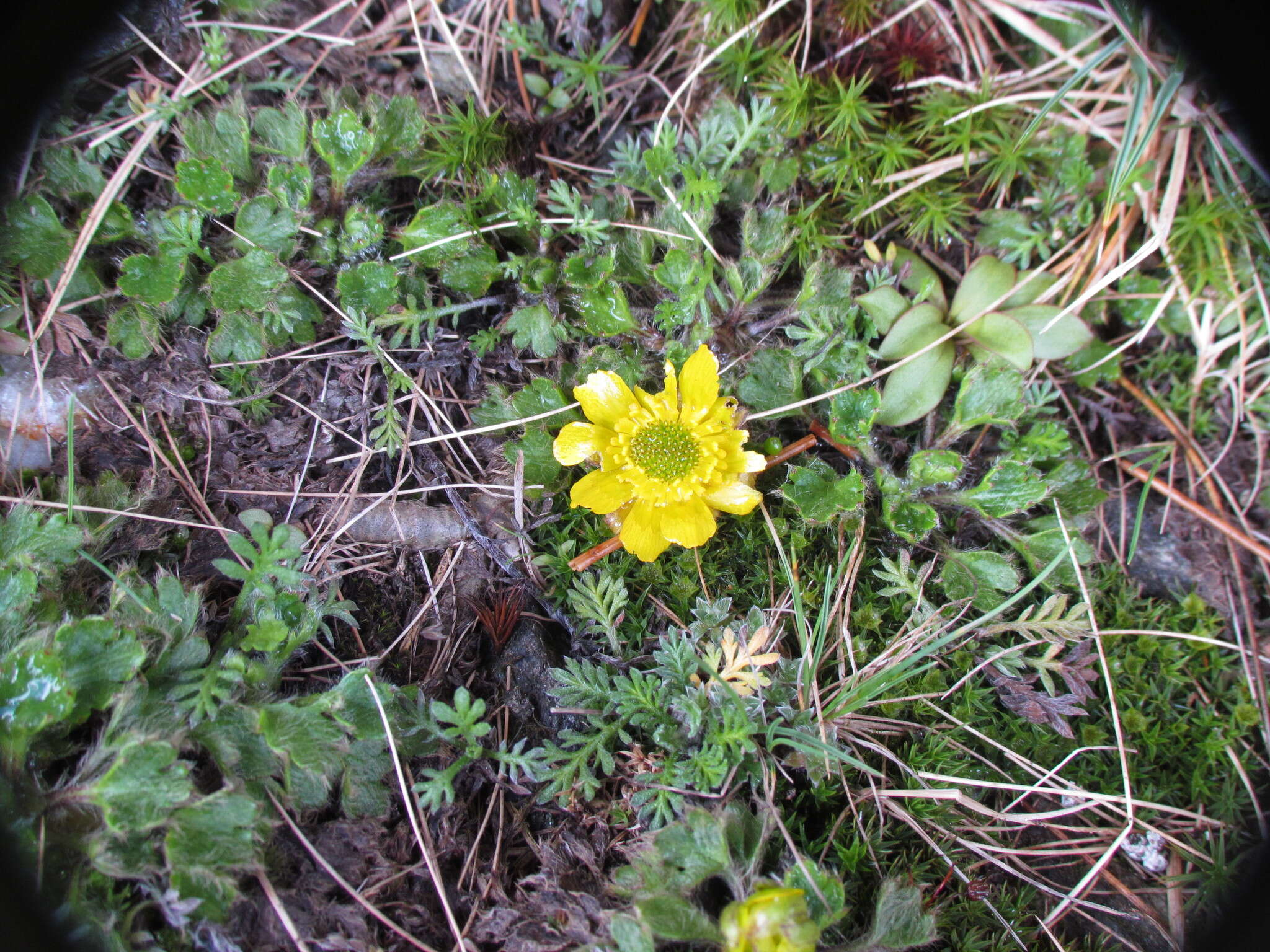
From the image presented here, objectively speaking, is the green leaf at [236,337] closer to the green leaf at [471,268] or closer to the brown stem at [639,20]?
the green leaf at [471,268]

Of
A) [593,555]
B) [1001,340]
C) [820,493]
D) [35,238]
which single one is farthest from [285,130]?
[1001,340]

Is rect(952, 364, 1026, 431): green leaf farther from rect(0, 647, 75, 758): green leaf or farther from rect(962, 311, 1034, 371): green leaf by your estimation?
rect(0, 647, 75, 758): green leaf

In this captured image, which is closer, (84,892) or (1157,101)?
(84,892)

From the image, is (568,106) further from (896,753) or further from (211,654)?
(896,753)

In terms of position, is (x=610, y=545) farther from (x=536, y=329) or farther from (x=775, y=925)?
(x=775, y=925)

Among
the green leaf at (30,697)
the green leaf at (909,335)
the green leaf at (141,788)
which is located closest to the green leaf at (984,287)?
the green leaf at (909,335)

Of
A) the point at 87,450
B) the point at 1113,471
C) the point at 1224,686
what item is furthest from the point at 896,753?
the point at 87,450
